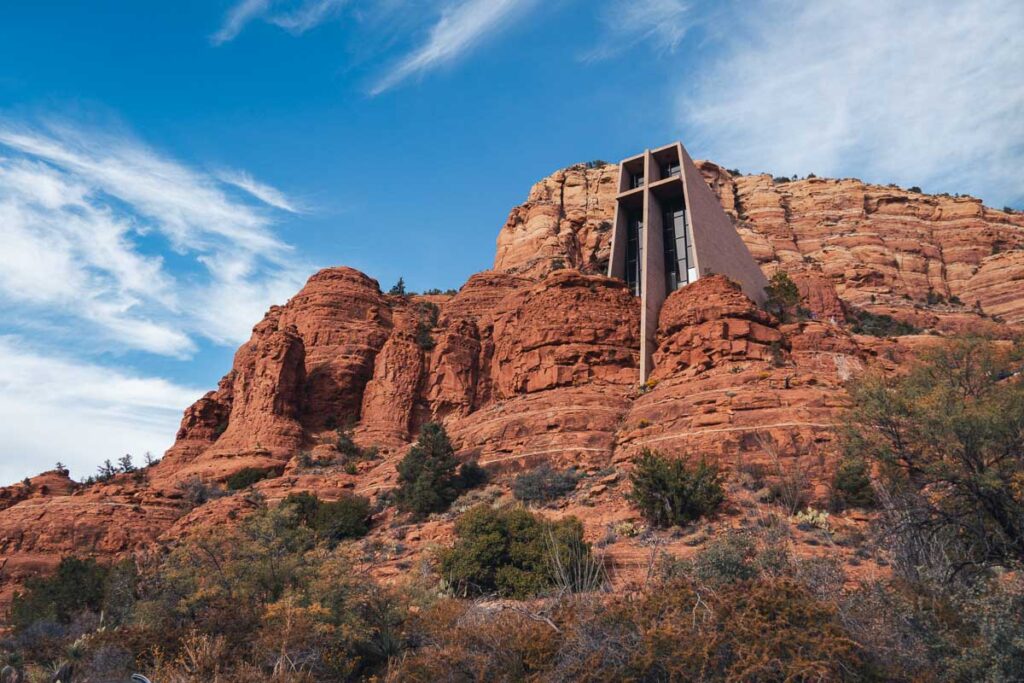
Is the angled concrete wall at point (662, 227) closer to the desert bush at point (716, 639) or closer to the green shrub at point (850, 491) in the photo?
the green shrub at point (850, 491)

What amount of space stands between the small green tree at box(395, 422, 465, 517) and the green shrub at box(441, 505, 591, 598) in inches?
323

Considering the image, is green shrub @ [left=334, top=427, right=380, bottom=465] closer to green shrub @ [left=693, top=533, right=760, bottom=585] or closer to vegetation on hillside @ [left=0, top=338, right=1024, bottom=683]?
vegetation on hillside @ [left=0, top=338, right=1024, bottom=683]

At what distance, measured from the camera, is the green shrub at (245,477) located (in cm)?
3794

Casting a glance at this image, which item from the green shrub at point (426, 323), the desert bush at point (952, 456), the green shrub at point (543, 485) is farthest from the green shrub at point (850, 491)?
the green shrub at point (426, 323)

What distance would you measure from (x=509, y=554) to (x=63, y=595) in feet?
60.8

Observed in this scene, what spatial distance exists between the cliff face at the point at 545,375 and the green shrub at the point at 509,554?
1996 mm

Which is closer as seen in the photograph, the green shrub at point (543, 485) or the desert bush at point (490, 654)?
the desert bush at point (490, 654)

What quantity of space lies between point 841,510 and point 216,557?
→ 17232 millimetres

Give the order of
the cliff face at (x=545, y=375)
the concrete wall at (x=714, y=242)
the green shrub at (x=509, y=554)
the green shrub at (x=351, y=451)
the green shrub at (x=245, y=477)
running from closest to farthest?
1. the green shrub at (x=509, y=554)
2. the cliff face at (x=545, y=375)
3. the green shrub at (x=245, y=477)
4. the green shrub at (x=351, y=451)
5. the concrete wall at (x=714, y=242)

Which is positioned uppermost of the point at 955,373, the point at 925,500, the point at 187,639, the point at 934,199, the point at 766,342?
the point at 934,199

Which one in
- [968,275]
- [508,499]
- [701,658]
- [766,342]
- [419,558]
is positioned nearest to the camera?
[701,658]

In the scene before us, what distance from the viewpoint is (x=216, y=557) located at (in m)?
16.3

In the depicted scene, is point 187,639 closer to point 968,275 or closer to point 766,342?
point 766,342

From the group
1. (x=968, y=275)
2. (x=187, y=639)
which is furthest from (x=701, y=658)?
(x=968, y=275)
